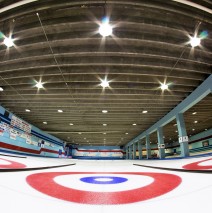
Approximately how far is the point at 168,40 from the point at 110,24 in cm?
248

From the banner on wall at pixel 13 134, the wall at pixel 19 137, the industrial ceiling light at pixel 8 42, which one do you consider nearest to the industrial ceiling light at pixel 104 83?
the industrial ceiling light at pixel 8 42

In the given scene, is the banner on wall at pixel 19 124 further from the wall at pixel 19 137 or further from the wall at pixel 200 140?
the wall at pixel 200 140

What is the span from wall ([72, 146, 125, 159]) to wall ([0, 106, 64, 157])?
62.1 feet

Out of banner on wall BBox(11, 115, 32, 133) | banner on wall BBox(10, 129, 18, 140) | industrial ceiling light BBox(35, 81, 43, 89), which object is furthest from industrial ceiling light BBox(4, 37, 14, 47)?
banner on wall BBox(10, 129, 18, 140)

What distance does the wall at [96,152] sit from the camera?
3875 centimetres

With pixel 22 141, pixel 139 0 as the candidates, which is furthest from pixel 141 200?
pixel 22 141

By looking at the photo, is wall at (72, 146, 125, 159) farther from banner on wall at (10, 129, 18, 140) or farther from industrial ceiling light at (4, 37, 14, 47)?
industrial ceiling light at (4, 37, 14, 47)

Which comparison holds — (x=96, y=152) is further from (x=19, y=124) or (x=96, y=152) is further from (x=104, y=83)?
(x=104, y=83)

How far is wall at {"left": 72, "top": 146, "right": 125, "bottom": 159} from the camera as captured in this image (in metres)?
38.8

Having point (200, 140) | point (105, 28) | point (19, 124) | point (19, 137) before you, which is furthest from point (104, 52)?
point (200, 140)

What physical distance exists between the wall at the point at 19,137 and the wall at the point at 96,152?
62.1 ft

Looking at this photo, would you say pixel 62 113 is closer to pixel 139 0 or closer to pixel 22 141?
pixel 22 141

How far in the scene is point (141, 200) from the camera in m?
1.29

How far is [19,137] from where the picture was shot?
1449 cm
